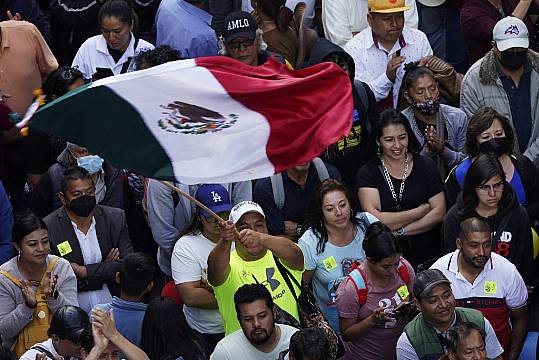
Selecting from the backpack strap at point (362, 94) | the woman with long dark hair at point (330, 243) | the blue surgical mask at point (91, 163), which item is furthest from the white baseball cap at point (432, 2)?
the blue surgical mask at point (91, 163)

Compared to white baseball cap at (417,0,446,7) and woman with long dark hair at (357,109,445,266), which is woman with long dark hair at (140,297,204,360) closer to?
woman with long dark hair at (357,109,445,266)

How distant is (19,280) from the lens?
10.2m

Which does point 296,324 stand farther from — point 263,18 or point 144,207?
point 263,18

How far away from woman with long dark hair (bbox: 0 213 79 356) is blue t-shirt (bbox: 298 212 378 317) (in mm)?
1825

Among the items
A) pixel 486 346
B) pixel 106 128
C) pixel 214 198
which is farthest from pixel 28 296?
pixel 486 346

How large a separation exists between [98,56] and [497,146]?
12.5 feet

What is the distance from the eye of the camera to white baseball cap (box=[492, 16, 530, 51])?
39.4ft

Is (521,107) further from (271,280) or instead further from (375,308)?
(271,280)

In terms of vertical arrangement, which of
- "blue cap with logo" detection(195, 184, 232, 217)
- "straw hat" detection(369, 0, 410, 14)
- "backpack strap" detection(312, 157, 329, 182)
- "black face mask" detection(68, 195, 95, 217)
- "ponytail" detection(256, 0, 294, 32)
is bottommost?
"black face mask" detection(68, 195, 95, 217)

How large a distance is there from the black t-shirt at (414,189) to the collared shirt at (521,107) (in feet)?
3.48

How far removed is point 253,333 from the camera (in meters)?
9.48

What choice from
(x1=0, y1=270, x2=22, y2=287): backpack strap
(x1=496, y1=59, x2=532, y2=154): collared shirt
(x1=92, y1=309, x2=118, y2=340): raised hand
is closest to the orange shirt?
(x1=0, y1=270, x2=22, y2=287): backpack strap

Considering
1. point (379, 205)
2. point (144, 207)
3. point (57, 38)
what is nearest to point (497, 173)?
point (379, 205)

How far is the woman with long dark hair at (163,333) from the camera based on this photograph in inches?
394
